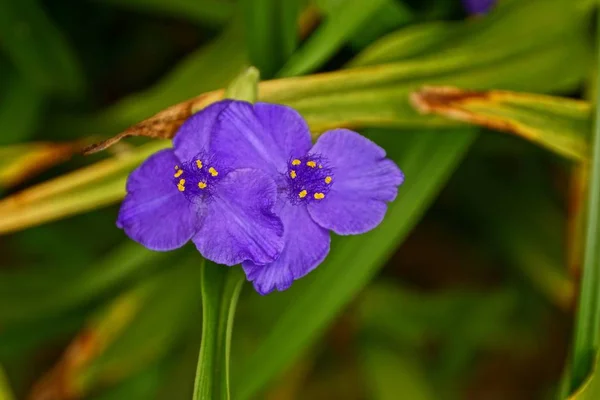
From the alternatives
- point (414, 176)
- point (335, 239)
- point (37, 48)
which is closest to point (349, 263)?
point (335, 239)

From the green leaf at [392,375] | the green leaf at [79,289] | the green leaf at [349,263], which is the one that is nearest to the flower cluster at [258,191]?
the green leaf at [349,263]

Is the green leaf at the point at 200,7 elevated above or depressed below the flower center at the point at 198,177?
above

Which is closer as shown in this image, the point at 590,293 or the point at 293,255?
the point at 293,255

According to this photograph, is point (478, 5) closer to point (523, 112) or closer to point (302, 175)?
point (523, 112)

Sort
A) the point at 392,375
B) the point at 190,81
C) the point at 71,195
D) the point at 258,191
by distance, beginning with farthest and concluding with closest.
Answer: the point at 392,375 → the point at 190,81 → the point at 71,195 → the point at 258,191

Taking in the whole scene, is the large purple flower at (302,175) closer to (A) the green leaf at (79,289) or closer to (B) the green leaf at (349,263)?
(B) the green leaf at (349,263)
